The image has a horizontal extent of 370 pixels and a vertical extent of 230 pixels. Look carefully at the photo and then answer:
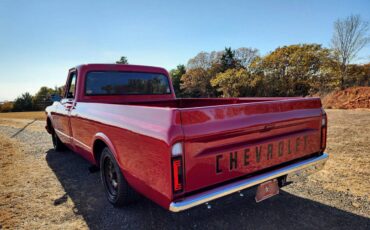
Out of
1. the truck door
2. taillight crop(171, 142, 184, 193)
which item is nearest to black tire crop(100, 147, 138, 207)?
taillight crop(171, 142, 184, 193)

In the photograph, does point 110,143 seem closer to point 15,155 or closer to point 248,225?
point 248,225

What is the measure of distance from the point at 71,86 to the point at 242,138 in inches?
148

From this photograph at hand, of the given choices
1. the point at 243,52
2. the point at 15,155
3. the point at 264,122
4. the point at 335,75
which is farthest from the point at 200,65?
the point at 264,122

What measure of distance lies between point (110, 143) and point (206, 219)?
1440 millimetres

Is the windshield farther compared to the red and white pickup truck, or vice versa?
the windshield

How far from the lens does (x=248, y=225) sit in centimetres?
254

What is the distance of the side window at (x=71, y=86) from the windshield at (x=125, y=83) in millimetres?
402

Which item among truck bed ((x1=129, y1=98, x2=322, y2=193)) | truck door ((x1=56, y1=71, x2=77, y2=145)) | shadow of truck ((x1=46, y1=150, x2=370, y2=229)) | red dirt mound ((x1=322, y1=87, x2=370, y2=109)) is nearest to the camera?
truck bed ((x1=129, y1=98, x2=322, y2=193))

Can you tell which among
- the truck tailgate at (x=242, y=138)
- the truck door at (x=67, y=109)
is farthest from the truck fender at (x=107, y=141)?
the truck door at (x=67, y=109)

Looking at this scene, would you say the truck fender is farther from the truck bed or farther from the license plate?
the license plate

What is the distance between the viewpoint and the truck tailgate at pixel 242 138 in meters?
1.86

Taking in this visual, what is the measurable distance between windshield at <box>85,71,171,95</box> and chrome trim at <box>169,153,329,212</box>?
2991 mm

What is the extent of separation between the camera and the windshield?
4.11 meters

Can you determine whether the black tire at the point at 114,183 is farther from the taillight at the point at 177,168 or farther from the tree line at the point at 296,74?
the tree line at the point at 296,74
